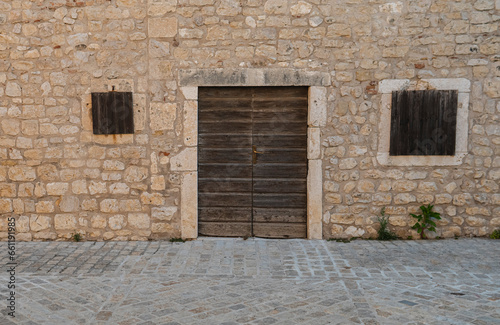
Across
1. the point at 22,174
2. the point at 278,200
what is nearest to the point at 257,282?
the point at 278,200

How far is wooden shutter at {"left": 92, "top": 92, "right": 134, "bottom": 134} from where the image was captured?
5348 millimetres

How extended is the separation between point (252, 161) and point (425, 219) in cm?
230

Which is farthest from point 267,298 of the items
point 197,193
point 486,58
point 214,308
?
point 486,58

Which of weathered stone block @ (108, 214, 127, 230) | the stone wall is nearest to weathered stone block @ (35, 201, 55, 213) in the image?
the stone wall

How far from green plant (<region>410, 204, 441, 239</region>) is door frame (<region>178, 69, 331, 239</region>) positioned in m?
1.22

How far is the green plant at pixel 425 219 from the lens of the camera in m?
5.30

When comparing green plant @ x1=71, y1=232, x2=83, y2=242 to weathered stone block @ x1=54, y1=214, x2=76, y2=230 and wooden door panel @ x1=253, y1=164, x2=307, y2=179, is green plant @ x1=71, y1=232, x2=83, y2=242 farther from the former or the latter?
wooden door panel @ x1=253, y1=164, x2=307, y2=179

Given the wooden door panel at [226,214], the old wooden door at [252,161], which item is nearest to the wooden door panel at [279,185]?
the old wooden door at [252,161]

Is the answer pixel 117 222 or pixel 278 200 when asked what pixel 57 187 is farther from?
pixel 278 200

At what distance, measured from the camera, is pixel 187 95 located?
5375 mm

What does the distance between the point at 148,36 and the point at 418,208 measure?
4047 mm

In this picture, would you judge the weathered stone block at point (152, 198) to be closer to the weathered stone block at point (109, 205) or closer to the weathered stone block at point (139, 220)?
the weathered stone block at point (139, 220)

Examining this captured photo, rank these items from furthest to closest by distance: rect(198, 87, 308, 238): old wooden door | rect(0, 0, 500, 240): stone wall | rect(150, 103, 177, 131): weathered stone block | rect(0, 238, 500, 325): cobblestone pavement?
rect(198, 87, 308, 238): old wooden door → rect(150, 103, 177, 131): weathered stone block → rect(0, 0, 500, 240): stone wall → rect(0, 238, 500, 325): cobblestone pavement

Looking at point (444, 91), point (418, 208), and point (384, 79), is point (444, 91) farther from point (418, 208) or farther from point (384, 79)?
point (418, 208)
